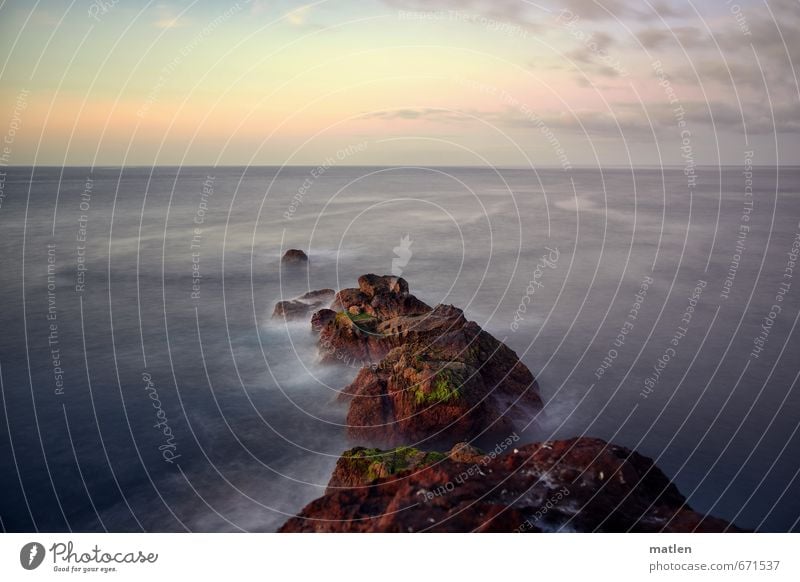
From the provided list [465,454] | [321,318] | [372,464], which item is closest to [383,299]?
[321,318]

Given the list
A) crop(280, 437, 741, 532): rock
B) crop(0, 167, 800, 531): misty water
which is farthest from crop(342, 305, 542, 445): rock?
crop(280, 437, 741, 532): rock

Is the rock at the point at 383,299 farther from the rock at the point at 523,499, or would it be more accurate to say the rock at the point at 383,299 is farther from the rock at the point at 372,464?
the rock at the point at 523,499

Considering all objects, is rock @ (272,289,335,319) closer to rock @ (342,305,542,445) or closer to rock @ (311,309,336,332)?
rock @ (311,309,336,332)

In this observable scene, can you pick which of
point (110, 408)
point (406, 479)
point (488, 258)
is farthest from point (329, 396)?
point (488, 258)

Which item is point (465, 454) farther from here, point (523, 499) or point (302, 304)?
point (302, 304)

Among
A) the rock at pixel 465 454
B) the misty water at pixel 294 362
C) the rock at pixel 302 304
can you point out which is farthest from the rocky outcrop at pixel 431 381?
the rock at pixel 302 304

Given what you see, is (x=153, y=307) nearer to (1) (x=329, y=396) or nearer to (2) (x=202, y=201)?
(1) (x=329, y=396)
